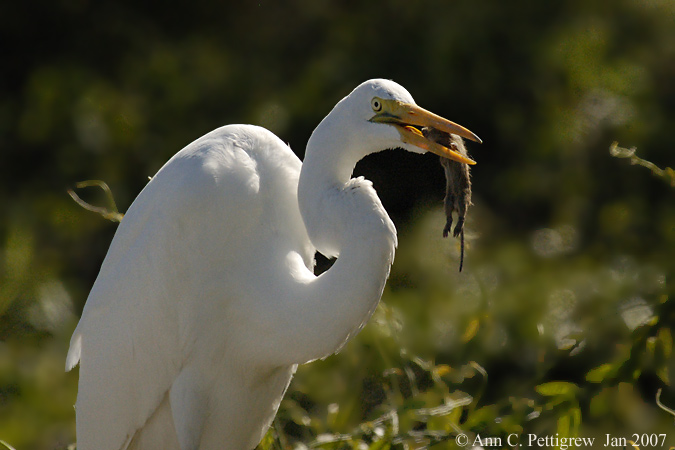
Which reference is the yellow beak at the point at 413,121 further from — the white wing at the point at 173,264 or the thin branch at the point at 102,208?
the thin branch at the point at 102,208

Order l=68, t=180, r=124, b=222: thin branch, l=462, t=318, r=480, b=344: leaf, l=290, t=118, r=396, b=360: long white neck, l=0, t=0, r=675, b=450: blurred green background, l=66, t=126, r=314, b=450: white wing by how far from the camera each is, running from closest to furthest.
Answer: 1. l=290, t=118, r=396, b=360: long white neck
2. l=66, t=126, r=314, b=450: white wing
3. l=68, t=180, r=124, b=222: thin branch
4. l=0, t=0, r=675, b=450: blurred green background
5. l=462, t=318, r=480, b=344: leaf

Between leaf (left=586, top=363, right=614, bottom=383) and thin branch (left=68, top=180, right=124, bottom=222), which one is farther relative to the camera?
thin branch (left=68, top=180, right=124, bottom=222)

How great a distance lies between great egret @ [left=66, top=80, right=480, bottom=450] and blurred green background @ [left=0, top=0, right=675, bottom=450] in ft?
1.40

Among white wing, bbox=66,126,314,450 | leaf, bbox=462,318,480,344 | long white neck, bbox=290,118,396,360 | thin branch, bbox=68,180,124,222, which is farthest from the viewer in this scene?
leaf, bbox=462,318,480,344

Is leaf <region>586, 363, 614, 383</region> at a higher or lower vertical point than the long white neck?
lower

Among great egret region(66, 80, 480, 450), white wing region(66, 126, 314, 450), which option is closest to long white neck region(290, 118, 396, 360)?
great egret region(66, 80, 480, 450)

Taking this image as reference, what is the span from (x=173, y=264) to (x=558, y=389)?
0.90m

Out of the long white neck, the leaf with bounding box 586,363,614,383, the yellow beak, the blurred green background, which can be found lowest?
the blurred green background

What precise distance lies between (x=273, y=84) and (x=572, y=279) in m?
2.69

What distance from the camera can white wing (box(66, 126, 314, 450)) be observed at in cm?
190

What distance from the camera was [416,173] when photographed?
4.33 meters

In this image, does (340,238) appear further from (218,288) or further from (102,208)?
(102,208)

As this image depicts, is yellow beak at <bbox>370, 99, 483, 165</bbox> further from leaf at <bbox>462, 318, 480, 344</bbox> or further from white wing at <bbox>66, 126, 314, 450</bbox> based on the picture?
leaf at <bbox>462, 318, 480, 344</bbox>

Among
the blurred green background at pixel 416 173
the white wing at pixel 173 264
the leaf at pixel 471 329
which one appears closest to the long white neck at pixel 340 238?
the white wing at pixel 173 264
